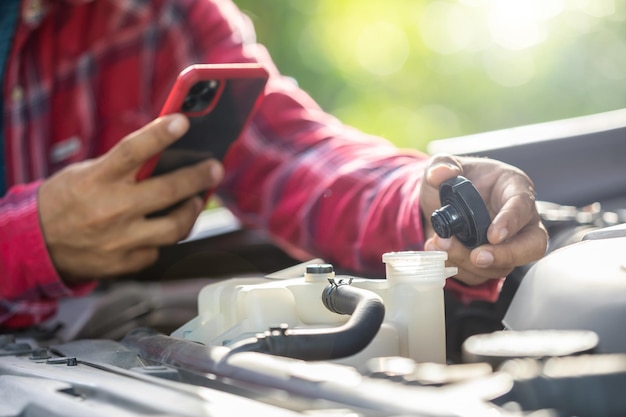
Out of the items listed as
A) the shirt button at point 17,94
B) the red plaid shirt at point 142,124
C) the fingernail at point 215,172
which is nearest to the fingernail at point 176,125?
the fingernail at point 215,172

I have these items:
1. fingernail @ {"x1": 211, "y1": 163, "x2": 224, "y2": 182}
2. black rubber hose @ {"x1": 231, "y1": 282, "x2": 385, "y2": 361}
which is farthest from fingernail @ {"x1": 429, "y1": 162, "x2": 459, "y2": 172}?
fingernail @ {"x1": 211, "y1": 163, "x2": 224, "y2": 182}

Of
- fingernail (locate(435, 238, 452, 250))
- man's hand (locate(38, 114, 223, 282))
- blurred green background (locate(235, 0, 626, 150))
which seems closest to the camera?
fingernail (locate(435, 238, 452, 250))

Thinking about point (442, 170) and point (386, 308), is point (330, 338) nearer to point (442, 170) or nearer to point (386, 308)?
point (386, 308)

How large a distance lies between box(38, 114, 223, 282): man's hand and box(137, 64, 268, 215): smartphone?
2 centimetres

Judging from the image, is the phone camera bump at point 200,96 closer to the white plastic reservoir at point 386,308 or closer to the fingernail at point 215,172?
the fingernail at point 215,172

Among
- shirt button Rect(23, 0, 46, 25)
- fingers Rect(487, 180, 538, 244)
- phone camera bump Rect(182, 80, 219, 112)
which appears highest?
shirt button Rect(23, 0, 46, 25)

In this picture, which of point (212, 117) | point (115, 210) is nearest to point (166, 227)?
point (115, 210)

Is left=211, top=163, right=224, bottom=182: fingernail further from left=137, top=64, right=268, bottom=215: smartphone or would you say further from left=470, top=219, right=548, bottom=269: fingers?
left=470, top=219, right=548, bottom=269: fingers

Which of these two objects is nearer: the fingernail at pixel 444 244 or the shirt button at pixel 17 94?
the fingernail at pixel 444 244

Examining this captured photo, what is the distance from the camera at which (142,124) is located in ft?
6.75

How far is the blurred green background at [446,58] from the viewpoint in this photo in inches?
423

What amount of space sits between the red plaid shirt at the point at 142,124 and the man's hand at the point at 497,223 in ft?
1.16

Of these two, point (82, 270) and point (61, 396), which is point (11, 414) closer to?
point (61, 396)

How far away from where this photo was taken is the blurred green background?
423 inches
